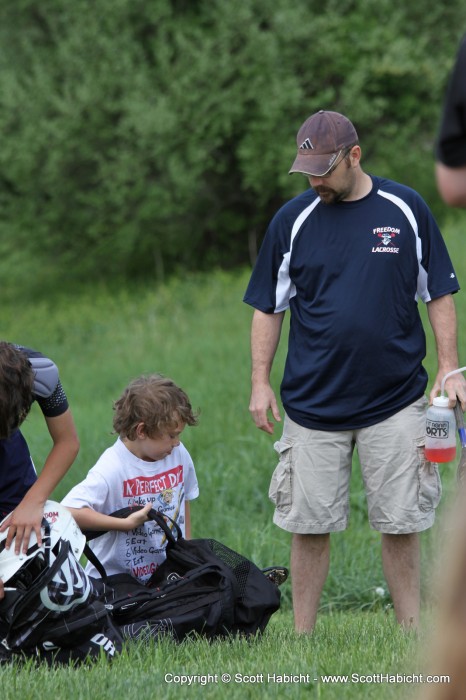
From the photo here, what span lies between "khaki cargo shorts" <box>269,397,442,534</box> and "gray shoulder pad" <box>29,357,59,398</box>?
3.85 feet

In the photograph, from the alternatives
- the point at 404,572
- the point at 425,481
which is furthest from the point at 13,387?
the point at 404,572

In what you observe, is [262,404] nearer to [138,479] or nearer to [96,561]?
[138,479]

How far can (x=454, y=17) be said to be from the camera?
1864cm

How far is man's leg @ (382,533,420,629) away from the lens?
15.6 ft

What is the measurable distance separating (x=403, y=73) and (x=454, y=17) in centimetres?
154

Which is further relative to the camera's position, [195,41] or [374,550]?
[195,41]

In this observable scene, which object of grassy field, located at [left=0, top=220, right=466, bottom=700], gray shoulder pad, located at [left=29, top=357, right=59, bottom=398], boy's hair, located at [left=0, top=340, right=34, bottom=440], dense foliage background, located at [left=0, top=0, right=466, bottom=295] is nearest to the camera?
grassy field, located at [left=0, top=220, right=466, bottom=700]

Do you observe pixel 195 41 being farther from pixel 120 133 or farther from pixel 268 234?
pixel 268 234

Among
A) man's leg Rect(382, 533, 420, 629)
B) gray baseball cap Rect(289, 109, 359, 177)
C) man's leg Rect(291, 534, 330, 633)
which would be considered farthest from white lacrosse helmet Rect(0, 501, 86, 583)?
gray baseball cap Rect(289, 109, 359, 177)

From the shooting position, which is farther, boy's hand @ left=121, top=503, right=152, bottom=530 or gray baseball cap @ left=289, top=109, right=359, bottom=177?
gray baseball cap @ left=289, top=109, right=359, bottom=177

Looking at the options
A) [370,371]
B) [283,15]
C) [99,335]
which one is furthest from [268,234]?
[283,15]

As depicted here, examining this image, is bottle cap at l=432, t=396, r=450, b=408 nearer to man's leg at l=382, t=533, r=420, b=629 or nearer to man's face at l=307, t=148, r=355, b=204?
man's leg at l=382, t=533, r=420, b=629

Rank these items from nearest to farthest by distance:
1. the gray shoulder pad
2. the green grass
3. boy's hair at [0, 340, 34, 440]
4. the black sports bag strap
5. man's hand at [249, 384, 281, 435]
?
the green grass < boy's hair at [0, 340, 34, 440] < the gray shoulder pad < the black sports bag strap < man's hand at [249, 384, 281, 435]

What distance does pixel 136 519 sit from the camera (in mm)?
4352
